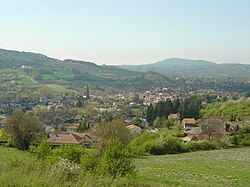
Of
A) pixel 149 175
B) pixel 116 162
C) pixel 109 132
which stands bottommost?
pixel 149 175

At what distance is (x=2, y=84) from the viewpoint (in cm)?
15988

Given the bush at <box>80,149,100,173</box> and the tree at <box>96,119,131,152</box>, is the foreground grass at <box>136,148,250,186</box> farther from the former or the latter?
the tree at <box>96,119,131,152</box>

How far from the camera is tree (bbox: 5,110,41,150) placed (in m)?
37.8

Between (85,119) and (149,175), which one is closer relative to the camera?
(149,175)

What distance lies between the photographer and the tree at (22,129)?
37750 millimetres

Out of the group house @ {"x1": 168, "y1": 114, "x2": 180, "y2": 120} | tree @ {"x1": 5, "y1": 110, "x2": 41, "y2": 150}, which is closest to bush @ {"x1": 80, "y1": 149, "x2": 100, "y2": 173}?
tree @ {"x1": 5, "y1": 110, "x2": 41, "y2": 150}

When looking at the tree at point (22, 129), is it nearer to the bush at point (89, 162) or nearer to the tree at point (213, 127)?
the bush at point (89, 162)

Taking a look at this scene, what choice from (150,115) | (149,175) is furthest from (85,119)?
(149,175)

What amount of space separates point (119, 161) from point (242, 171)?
1446 centimetres

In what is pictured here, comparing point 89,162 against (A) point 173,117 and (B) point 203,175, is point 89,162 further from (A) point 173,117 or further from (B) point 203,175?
(A) point 173,117

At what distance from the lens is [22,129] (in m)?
38.2

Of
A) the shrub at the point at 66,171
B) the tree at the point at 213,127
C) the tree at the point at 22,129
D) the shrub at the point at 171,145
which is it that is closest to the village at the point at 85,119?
the tree at the point at 213,127

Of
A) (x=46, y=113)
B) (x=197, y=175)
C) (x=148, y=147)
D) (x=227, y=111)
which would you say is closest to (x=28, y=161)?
(x=197, y=175)

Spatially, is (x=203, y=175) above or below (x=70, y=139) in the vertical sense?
above
